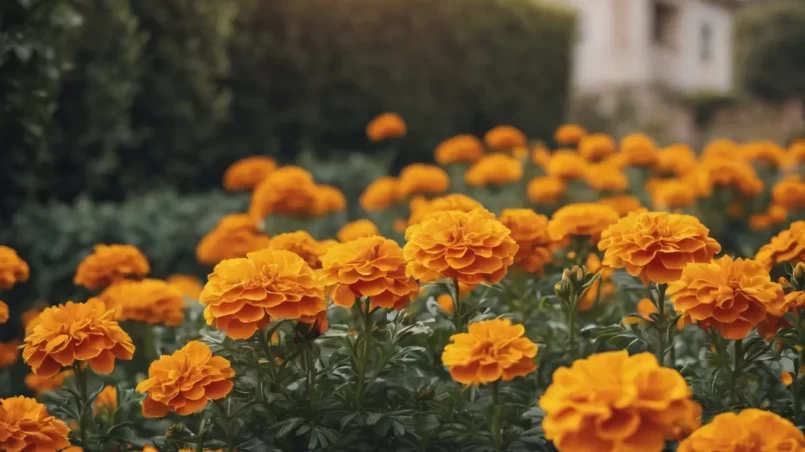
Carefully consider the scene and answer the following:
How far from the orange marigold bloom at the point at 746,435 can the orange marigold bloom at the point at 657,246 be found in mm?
395

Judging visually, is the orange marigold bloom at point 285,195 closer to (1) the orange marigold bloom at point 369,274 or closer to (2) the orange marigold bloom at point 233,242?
(2) the orange marigold bloom at point 233,242

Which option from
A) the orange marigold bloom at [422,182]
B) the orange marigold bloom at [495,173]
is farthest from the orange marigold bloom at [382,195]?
the orange marigold bloom at [495,173]

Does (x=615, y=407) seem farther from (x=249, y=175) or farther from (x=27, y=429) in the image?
(x=249, y=175)

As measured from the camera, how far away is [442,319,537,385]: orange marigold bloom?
134cm

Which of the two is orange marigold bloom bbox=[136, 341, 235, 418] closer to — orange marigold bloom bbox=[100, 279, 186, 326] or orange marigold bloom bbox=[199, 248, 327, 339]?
orange marigold bloom bbox=[199, 248, 327, 339]

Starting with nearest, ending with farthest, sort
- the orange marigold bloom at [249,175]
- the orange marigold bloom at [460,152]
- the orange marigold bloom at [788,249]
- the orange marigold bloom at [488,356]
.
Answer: the orange marigold bloom at [488,356] → the orange marigold bloom at [788,249] → the orange marigold bloom at [249,175] → the orange marigold bloom at [460,152]

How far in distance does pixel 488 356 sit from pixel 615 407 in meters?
0.36

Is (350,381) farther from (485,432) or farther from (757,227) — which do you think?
(757,227)

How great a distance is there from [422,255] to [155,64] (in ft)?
12.9

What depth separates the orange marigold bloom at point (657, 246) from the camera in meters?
1.50

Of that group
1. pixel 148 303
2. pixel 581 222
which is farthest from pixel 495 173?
pixel 148 303

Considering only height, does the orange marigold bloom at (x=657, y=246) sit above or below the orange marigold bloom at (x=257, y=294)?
above

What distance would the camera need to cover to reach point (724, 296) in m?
1.40

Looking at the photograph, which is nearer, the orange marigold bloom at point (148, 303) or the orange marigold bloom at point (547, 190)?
the orange marigold bloom at point (148, 303)
